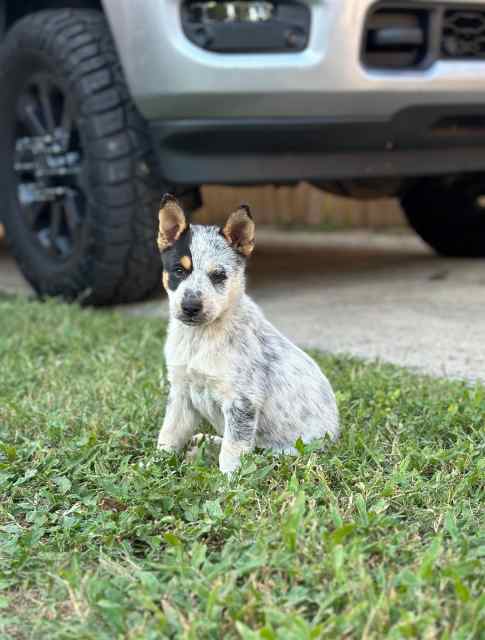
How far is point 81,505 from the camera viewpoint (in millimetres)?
2357

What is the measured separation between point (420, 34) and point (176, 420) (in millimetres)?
2512

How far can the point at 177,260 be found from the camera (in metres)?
2.52

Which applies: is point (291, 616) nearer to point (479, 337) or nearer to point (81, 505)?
point (81, 505)

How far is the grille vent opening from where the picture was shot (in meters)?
4.27

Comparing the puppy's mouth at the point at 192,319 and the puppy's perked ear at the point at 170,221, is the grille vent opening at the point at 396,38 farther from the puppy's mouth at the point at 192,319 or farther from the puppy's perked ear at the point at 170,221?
the puppy's mouth at the point at 192,319

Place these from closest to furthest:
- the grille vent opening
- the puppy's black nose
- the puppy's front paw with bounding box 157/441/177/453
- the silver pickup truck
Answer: the puppy's black nose
the puppy's front paw with bounding box 157/441/177/453
the silver pickup truck
the grille vent opening

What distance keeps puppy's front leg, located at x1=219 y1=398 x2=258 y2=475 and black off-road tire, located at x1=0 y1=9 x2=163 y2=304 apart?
2.29m

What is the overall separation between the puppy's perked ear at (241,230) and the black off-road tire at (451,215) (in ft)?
12.3

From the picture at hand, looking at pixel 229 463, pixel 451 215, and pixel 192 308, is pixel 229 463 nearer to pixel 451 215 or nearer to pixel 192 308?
Result: pixel 192 308

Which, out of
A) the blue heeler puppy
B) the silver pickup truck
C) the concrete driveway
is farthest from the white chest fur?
the silver pickup truck

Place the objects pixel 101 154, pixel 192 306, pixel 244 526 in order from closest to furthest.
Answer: pixel 244 526 < pixel 192 306 < pixel 101 154

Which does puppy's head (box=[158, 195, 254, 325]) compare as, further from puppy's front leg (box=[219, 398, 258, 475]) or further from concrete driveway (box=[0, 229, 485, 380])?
concrete driveway (box=[0, 229, 485, 380])

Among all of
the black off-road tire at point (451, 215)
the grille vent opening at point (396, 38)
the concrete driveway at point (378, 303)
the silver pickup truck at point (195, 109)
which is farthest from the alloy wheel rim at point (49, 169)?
the black off-road tire at point (451, 215)

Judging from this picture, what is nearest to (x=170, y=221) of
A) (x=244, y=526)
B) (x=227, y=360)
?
(x=227, y=360)
